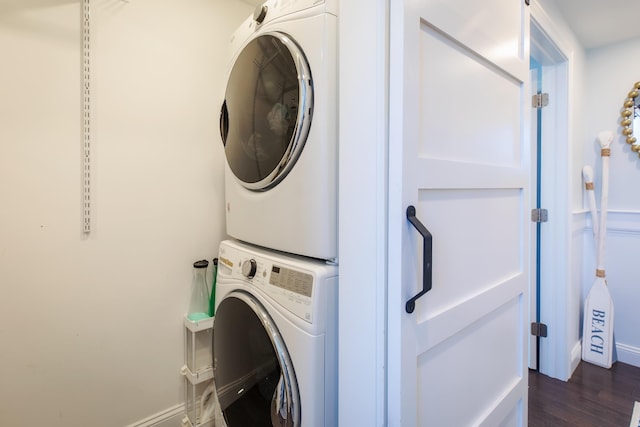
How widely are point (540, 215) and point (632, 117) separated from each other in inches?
37.5

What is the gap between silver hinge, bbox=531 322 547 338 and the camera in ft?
6.98

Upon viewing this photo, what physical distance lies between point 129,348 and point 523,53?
198 cm

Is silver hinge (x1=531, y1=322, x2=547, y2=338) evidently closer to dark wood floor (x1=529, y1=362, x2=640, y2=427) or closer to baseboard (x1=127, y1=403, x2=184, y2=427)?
dark wood floor (x1=529, y1=362, x2=640, y2=427)

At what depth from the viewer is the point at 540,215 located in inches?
83.4

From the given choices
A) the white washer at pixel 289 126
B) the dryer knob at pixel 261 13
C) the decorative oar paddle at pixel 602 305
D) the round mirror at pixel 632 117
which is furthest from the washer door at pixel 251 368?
the round mirror at pixel 632 117

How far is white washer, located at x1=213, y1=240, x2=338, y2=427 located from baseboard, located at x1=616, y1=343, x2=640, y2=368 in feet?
8.48

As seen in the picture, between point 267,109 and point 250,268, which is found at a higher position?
point 267,109

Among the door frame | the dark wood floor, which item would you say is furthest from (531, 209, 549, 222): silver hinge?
the dark wood floor

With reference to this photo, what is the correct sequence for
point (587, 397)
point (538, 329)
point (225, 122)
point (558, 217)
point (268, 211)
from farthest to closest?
point (538, 329)
point (558, 217)
point (587, 397)
point (225, 122)
point (268, 211)

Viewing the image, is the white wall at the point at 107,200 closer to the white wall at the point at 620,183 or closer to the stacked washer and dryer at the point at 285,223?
the stacked washer and dryer at the point at 285,223

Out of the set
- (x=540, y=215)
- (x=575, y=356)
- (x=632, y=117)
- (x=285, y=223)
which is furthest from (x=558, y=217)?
(x=285, y=223)

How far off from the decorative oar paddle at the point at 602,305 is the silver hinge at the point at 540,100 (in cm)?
54

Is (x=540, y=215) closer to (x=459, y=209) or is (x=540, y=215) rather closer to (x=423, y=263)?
(x=459, y=209)

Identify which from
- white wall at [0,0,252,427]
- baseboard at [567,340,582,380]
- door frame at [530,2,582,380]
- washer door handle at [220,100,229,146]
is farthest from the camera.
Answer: baseboard at [567,340,582,380]
